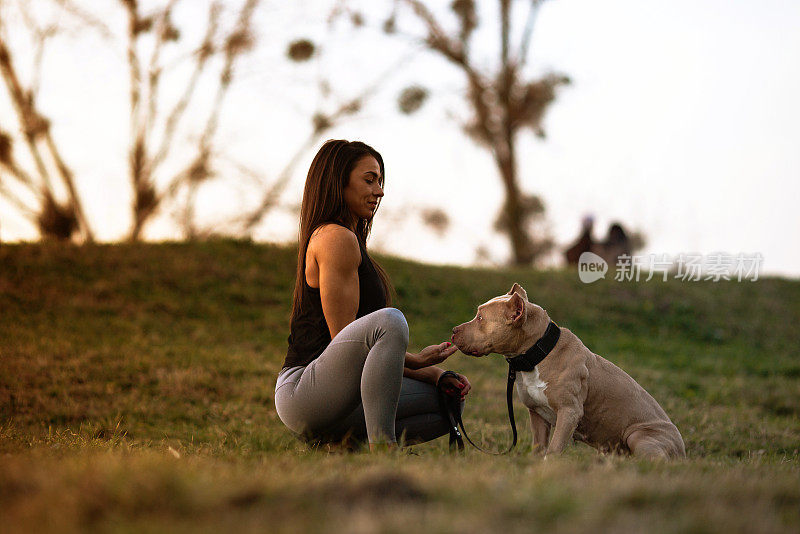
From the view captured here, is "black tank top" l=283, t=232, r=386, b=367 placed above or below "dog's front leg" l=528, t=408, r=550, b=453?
above

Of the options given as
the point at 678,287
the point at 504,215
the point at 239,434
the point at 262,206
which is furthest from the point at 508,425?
the point at 504,215

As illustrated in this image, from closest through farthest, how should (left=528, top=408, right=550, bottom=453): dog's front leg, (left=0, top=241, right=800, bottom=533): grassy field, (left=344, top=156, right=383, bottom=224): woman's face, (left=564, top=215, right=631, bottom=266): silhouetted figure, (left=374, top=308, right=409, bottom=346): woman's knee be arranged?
(left=0, top=241, right=800, bottom=533): grassy field → (left=374, top=308, right=409, bottom=346): woman's knee → (left=344, top=156, right=383, bottom=224): woman's face → (left=528, top=408, right=550, bottom=453): dog's front leg → (left=564, top=215, right=631, bottom=266): silhouetted figure

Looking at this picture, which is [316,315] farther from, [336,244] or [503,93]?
[503,93]

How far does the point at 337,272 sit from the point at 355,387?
675mm

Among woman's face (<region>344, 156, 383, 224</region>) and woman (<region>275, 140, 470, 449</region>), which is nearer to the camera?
woman (<region>275, 140, 470, 449</region>)

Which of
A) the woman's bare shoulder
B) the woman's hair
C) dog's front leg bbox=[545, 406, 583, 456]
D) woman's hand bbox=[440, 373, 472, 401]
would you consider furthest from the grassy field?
the woman's hair

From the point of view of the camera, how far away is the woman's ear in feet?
16.0

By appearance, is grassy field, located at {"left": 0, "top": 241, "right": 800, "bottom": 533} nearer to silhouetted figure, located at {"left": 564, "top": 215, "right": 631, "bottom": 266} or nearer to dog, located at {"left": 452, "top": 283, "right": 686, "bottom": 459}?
dog, located at {"left": 452, "top": 283, "right": 686, "bottom": 459}

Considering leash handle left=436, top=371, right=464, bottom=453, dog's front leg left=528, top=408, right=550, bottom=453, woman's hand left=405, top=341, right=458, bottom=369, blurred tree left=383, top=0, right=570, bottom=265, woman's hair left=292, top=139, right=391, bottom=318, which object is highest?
blurred tree left=383, top=0, right=570, bottom=265

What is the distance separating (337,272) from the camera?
4.42 meters

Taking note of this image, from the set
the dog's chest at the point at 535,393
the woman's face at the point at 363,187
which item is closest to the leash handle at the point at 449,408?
the dog's chest at the point at 535,393

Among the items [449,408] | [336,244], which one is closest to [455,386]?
[449,408]

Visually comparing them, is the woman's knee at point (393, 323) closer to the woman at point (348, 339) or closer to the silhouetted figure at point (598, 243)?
the woman at point (348, 339)

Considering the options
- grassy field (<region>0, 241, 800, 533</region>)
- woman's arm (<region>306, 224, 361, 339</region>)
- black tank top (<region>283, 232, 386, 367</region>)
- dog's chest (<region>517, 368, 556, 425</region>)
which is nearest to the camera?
grassy field (<region>0, 241, 800, 533</region>)
